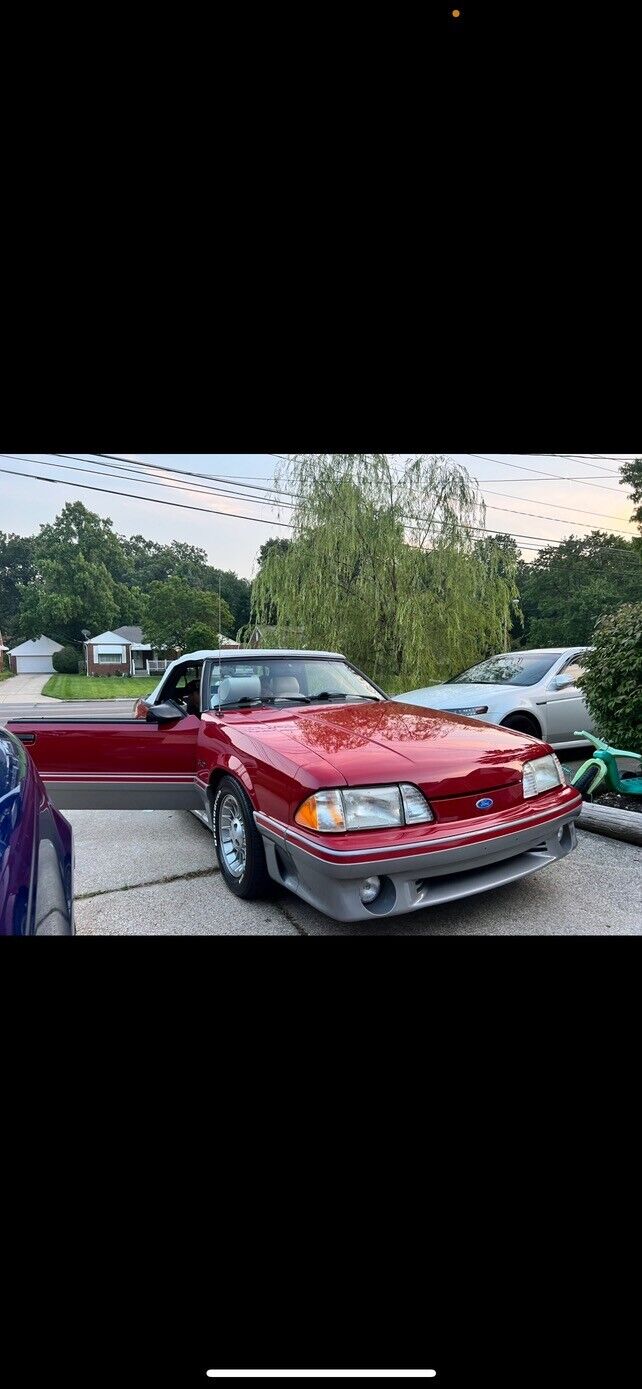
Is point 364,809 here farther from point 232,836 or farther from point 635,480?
point 635,480

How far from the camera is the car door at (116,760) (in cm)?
246

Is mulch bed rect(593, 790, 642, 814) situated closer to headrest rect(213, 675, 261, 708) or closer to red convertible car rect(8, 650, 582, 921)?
red convertible car rect(8, 650, 582, 921)

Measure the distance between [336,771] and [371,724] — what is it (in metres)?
0.50

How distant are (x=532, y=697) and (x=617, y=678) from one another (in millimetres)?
742

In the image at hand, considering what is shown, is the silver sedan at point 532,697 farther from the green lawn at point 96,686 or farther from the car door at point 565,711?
the green lawn at point 96,686

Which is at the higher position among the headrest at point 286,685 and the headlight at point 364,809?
the headrest at point 286,685

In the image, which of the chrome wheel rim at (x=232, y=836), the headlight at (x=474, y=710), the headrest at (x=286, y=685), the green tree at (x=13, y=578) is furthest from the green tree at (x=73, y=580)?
the headlight at (x=474, y=710)

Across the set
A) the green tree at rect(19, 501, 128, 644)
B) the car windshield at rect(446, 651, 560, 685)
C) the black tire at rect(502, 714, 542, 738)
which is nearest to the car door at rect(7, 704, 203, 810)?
the green tree at rect(19, 501, 128, 644)

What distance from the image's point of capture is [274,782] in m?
1.80

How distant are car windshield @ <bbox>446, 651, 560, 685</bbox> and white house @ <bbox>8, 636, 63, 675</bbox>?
296cm

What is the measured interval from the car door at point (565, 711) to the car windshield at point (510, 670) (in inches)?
5.0
